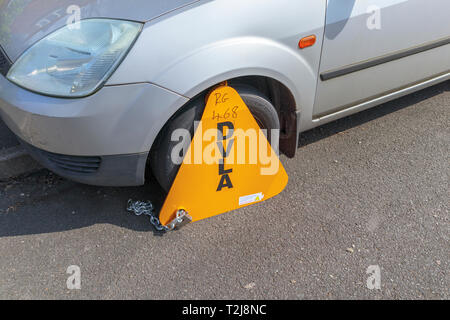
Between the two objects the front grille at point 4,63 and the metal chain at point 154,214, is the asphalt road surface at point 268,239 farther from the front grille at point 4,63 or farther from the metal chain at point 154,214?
the front grille at point 4,63

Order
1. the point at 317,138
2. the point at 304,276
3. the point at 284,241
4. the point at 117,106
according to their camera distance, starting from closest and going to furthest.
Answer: the point at 117,106
the point at 304,276
the point at 284,241
the point at 317,138

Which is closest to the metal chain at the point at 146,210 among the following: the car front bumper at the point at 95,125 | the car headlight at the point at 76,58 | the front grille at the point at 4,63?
the car front bumper at the point at 95,125

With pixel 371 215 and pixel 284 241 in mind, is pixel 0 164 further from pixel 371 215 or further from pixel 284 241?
pixel 371 215

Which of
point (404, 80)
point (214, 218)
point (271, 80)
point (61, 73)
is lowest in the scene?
point (214, 218)

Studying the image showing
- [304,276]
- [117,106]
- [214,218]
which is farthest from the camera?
[214,218]

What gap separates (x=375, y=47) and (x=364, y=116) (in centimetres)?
92

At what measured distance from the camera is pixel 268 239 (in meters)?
2.37

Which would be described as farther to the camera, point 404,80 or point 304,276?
point 404,80

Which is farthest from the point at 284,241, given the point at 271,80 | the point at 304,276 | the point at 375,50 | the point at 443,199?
the point at 375,50

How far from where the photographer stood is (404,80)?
289 centimetres

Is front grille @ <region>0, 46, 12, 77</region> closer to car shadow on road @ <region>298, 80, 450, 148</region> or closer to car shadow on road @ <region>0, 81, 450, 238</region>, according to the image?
car shadow on road @ <region>0, 81, 450, 238</region>

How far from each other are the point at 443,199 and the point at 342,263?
87 centimetres
